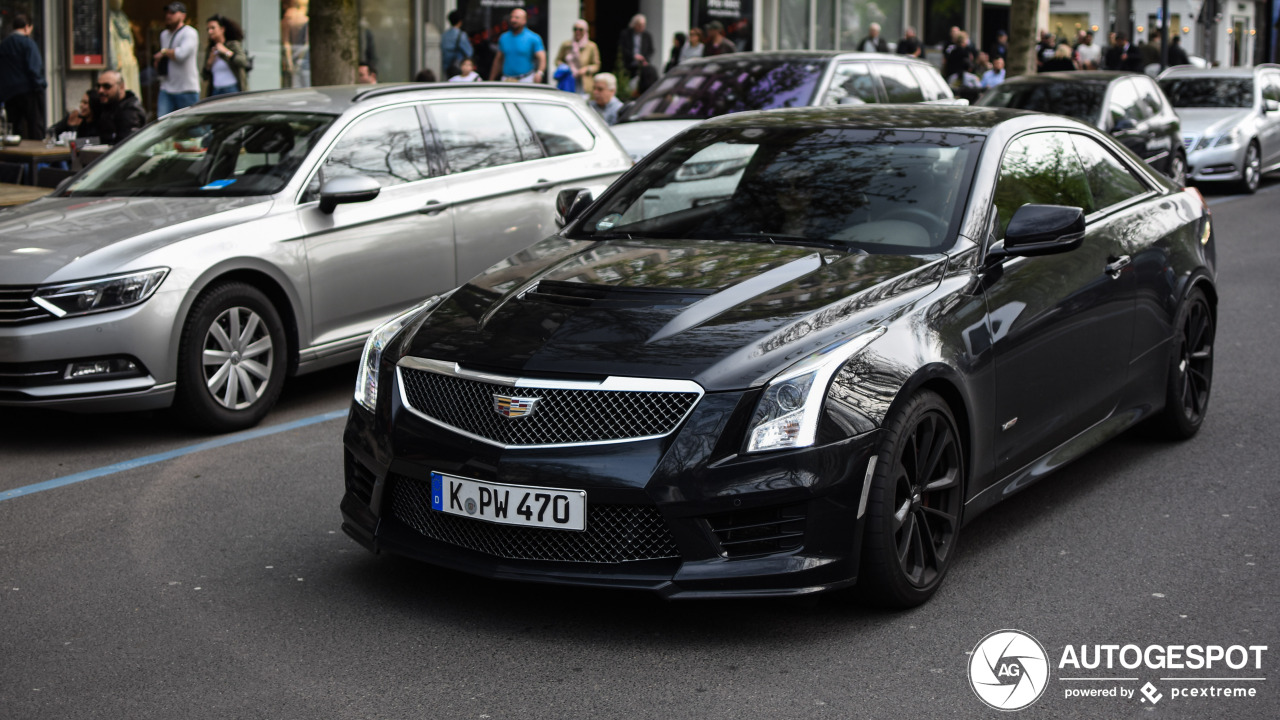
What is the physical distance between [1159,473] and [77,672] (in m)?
4.32

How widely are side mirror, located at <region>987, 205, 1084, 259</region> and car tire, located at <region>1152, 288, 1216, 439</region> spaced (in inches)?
63.3

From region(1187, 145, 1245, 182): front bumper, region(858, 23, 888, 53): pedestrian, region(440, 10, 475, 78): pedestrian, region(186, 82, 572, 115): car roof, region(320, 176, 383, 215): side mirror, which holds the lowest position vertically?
region(1187, 145, 1245, 182): front bumper

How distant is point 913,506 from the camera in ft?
15.1

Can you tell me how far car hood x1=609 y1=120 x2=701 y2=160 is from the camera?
12.5m

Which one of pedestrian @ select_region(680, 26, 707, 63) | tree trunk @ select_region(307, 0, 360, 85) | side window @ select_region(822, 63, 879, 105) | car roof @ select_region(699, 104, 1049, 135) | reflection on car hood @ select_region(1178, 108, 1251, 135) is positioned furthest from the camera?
pedestrian @ select_region(680, 26, 707, 63)

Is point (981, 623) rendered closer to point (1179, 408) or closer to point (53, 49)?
point (1179, 408)

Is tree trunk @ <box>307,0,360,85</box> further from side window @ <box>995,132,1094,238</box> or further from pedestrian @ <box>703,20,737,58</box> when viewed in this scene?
side window @ <box>995,132,1094,238</box>

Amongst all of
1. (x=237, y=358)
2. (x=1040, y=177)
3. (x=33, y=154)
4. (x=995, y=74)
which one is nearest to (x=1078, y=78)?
(x=33, y=154)

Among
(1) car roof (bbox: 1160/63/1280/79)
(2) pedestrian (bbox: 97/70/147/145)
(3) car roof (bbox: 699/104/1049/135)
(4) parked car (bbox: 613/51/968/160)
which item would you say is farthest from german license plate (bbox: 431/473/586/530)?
(1) car roof (bbox: 1160/63/1280/79)

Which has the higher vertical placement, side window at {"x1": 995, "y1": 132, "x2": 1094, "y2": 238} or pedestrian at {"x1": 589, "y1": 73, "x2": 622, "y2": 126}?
pedestrian at {"x1": 589, "y1": 73, "x2": 622, "y2": 126}

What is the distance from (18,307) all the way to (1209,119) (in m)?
17.0

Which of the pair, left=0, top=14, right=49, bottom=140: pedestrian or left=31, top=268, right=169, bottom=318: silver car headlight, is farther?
left=0, top=14, right=49, bottom=140: pedestrian

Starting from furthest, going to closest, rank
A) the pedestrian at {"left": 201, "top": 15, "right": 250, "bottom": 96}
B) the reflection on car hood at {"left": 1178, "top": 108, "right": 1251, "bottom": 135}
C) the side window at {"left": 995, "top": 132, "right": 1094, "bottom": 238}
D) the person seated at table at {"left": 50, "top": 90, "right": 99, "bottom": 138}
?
the reflection on car hood at {"left": 1178, "top": 108, "right": 1251, "bottom": 135}, the pedestrian at {"left": 201, "top": 15, "right": 250, "bottom": 96}, the person seated at table at {"left": 50, "top": 90, "right": 99, "bottom": 138}, the side window at {"left": 995, "top": 132, "right": 1094, "bottom": 238}

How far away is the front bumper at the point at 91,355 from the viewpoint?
6.76 meters
